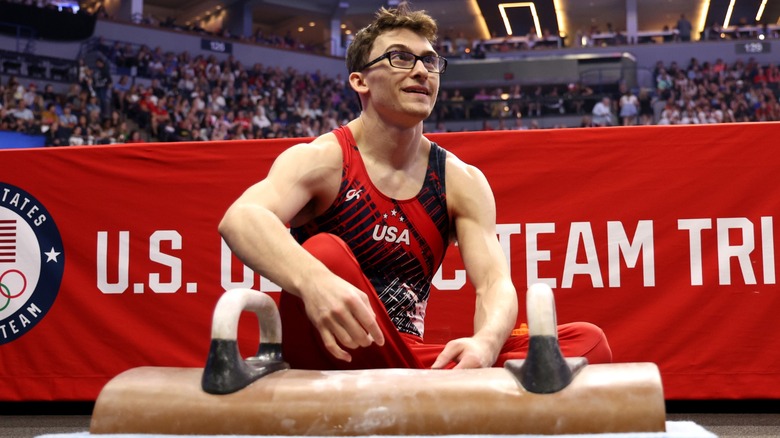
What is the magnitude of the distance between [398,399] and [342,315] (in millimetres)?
228

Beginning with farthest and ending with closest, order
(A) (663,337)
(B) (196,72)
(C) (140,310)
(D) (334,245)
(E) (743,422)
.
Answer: (B) (196,72) < (C) (140,310) < (A) (663,337) < (E) (743,422) < (D) (334,245)

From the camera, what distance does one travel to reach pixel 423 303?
6.99ft

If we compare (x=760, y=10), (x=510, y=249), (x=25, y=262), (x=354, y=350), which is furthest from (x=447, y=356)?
(x=760, y=10)

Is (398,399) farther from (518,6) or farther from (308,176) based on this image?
(518,6)

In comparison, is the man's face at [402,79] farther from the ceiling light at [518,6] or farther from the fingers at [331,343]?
the ceiling light at [518,6]

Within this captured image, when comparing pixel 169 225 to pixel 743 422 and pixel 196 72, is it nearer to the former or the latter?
pixel 743 422

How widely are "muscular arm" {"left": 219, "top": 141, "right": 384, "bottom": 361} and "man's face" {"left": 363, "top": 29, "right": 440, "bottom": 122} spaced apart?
187mm

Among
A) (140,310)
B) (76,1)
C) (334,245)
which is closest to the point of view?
(334,245)

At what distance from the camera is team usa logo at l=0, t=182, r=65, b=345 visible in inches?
156

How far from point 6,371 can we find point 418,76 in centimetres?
293

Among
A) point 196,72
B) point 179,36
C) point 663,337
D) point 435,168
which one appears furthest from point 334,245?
point 179,36

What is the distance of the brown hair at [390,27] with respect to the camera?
6.78ft

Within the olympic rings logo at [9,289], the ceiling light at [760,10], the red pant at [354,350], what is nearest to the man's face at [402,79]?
the red pant at [354,350]

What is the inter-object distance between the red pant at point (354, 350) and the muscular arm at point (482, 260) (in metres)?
0.12
